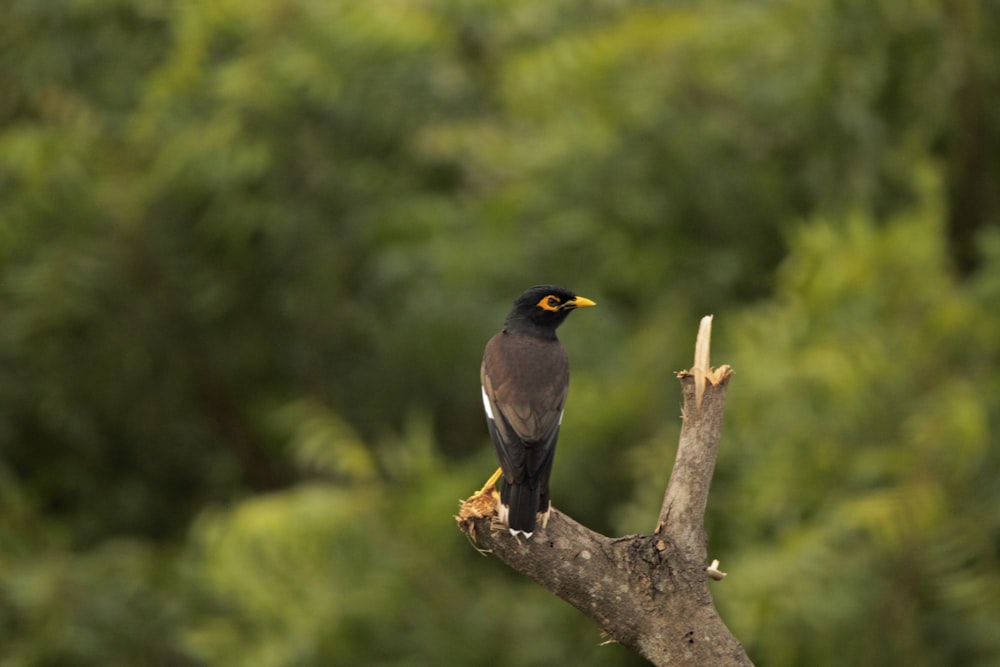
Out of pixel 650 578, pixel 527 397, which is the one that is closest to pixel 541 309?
pixel 527 397

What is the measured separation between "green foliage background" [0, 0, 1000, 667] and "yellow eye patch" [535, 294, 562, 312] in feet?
4.57

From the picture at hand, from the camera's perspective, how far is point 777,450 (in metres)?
4.90

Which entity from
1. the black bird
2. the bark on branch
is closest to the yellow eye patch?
the black bird

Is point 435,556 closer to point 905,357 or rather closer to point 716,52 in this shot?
point 905,357

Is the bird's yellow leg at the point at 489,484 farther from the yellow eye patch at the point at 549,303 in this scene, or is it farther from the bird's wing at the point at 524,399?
the yellow eye patch at the point at 549,303

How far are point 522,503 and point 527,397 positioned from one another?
1.76ft

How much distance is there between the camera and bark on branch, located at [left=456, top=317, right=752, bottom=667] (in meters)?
2.44

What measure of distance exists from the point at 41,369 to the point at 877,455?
14.0 feet

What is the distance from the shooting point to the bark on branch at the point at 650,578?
244 centimetres

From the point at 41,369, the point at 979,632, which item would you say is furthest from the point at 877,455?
the point at 41,369

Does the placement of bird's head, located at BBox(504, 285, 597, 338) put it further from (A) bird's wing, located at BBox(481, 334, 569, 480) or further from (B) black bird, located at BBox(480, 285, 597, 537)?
(A) bird's wing, located at BBox(481, 334, 569, 480)

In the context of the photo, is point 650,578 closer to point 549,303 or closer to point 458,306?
point 549,303

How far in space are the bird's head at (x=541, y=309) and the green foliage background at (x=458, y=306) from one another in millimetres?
1357

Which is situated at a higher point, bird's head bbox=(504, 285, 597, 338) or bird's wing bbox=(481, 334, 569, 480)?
bird's head bbox=(504, 285, 597, 338)
